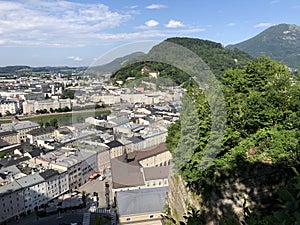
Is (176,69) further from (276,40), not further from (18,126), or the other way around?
(276,40)

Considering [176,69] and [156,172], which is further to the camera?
[156,172]

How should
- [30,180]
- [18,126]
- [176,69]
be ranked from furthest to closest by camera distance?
[18,126] → [30,180] → [176,69]

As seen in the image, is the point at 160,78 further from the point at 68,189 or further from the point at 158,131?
the point at 68,189

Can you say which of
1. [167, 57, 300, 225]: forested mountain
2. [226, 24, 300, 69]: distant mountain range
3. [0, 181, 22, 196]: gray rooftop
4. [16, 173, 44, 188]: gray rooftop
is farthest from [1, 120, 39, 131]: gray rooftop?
[226, 24, 300, 69]: distant mountain range

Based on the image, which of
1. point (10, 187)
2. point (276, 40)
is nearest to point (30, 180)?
point (10, 187)

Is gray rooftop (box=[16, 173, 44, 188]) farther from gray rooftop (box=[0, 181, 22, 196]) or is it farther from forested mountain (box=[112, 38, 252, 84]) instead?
forested mountain (box=[112, 38, 252, 84])

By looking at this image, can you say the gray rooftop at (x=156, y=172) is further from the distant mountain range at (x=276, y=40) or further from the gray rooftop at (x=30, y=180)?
the distant mountain range at (x=276, y=40)

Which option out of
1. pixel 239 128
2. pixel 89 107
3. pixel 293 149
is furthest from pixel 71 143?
pixel 293 149

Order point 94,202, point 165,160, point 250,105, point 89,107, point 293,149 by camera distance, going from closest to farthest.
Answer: point 293,149 → point 250,105 → point 89,107 → point 94,202 → point 165,160
